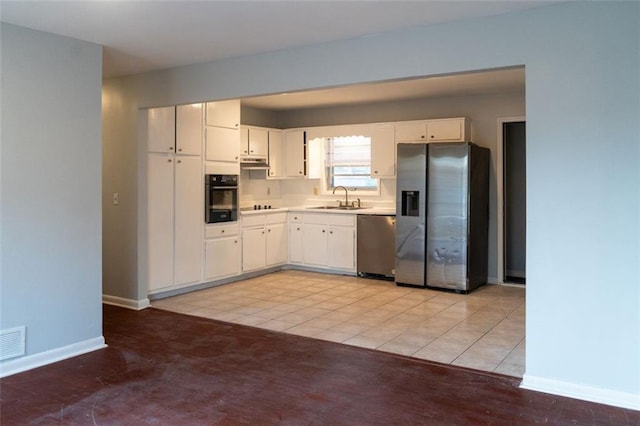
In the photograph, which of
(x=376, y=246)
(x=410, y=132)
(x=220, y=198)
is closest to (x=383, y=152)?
(x=410, y=132)

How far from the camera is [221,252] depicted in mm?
6281

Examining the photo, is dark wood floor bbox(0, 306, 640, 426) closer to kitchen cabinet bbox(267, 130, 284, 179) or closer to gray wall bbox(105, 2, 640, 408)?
gray wall bbox(105, 2, 640, 408)

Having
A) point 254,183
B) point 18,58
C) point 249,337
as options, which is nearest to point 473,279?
point 249,337

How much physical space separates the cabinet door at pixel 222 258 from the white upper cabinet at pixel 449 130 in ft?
9.34

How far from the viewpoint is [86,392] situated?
3176mm

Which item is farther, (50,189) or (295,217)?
(295,217)

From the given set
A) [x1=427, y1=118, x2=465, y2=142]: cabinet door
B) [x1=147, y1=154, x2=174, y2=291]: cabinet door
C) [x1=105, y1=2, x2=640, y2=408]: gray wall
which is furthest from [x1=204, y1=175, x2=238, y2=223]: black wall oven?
[x1=105, y1=2, x2=640, y2=408]: gray wall

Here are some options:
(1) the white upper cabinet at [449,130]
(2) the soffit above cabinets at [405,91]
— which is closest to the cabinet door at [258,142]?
(2) the soffit above cabinets at [405,91]

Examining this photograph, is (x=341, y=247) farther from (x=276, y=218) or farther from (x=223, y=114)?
(x=223, y=114)

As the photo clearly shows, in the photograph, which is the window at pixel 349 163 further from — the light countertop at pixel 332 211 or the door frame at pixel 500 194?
the door frame at pixel 500 194

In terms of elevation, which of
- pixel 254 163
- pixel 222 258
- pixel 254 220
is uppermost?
pixel 254 163

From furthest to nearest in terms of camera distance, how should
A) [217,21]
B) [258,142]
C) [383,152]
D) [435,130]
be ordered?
[258,142] < [383,152] < [435,130] < [217,21]

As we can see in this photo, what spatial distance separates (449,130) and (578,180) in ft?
11.4

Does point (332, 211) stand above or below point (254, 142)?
below
